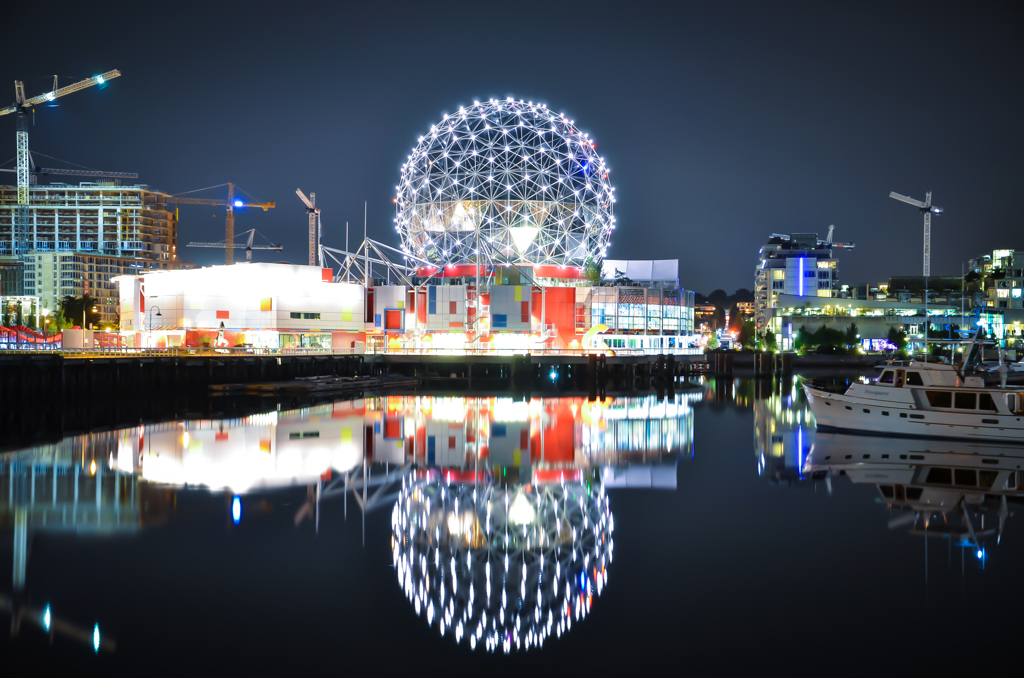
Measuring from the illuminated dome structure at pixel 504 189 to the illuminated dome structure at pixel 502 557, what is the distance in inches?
2045

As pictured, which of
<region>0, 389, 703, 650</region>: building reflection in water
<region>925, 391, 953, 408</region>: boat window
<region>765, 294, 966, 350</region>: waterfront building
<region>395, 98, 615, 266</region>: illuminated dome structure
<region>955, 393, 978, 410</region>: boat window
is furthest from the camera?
<region>765, 294, 966, 350</region>: waterfront building

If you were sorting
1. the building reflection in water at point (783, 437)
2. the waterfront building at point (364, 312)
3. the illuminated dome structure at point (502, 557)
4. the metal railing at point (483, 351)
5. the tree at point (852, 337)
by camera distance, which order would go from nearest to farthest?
the illuminated dome structure at point (502, 557), the building reflection in water at point (783, 437), the metal railing at point (483, 351), the waterfront building at point (364, 312), the tree at point (852, 337)

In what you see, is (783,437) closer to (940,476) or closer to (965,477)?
(940,476)

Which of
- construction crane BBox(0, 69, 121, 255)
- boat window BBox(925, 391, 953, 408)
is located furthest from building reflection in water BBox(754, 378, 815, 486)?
construction crane BBox(0, 69, 121, 255)

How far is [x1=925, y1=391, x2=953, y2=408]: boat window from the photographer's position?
26.5m

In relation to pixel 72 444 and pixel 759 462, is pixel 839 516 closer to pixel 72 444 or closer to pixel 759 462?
pixel 759 462

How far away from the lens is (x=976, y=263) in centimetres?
16100

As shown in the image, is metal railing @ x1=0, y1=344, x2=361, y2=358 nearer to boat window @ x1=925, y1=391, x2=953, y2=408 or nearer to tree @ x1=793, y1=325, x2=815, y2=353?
boat window @ x1=925, y1=391, x2=953, y2=408

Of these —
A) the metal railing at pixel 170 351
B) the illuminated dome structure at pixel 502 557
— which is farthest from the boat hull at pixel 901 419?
the metal railing at pixel 170 351

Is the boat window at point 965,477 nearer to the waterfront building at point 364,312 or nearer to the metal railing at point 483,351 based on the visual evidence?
the metal railing at point 483,351

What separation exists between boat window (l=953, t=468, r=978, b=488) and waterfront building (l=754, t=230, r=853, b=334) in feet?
438

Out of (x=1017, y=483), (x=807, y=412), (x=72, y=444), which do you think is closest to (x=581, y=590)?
(x=1017, y=483)

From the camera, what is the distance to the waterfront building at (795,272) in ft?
520

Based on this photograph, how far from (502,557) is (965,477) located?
1333 cm
